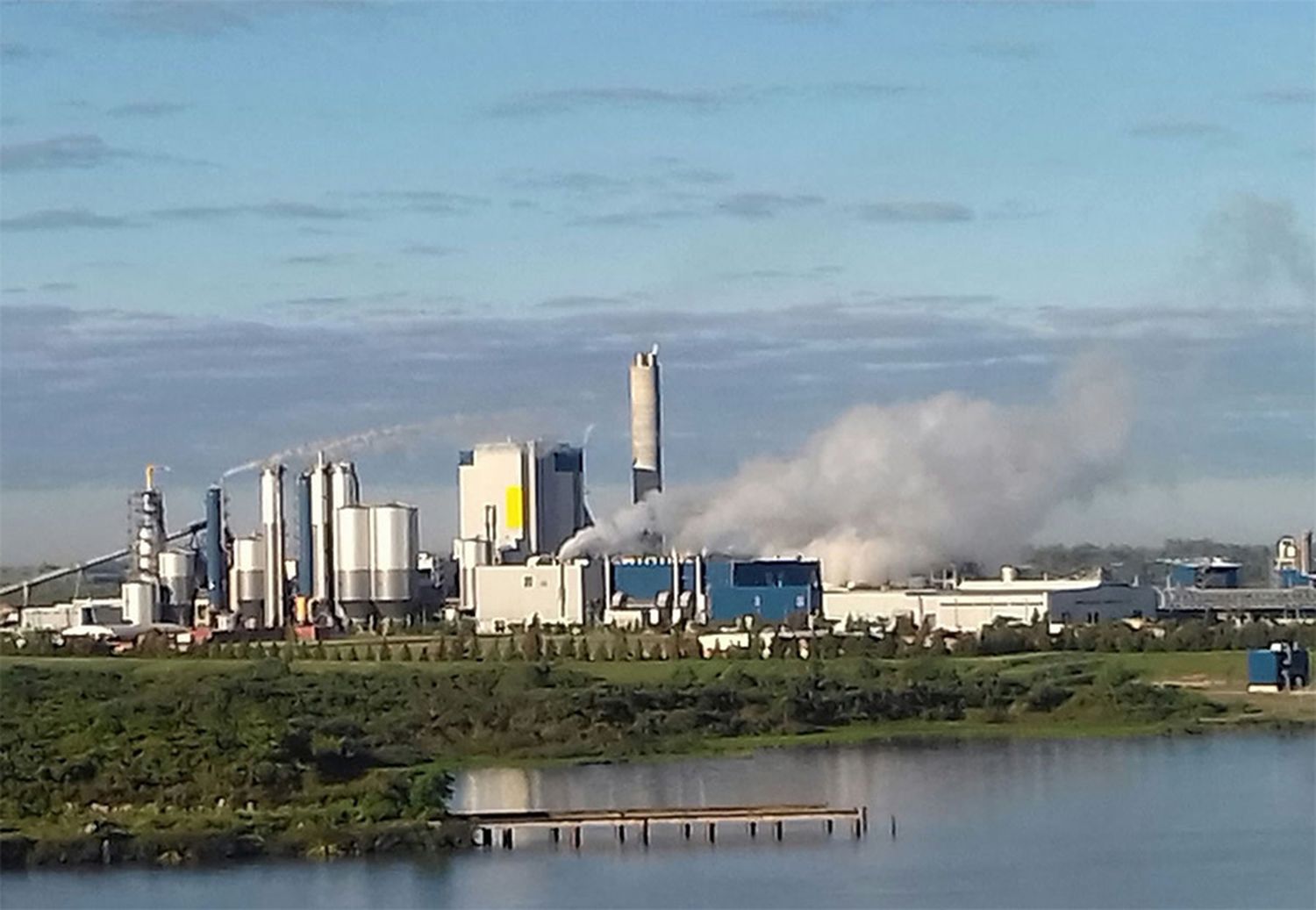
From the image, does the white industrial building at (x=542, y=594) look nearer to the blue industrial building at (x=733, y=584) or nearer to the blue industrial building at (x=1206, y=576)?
the blue industrial building at (x=733, y=584)

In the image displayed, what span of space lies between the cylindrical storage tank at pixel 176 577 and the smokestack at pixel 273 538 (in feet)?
2.66

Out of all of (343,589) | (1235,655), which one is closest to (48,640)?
(343,589)

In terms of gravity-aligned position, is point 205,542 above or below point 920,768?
above

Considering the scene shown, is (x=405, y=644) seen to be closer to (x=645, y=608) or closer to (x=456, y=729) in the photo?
(x=645, y=608)

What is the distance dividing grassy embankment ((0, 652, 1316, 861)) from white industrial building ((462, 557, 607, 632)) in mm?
2836

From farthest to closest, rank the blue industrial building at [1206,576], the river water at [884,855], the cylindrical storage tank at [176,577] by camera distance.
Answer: the blue industrial building at [1206,576], the cylindrical storage tank at [176,577], the river water at [884,855]

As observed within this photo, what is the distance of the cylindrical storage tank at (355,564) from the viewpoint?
2138 centimetres

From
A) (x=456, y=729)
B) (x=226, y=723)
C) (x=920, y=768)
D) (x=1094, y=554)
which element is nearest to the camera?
(x=226, y=723)

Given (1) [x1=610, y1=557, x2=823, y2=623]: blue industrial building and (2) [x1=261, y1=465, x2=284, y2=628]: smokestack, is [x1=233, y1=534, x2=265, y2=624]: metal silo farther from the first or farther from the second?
(1) [x1=610, y1=557, x2=823, y2=623]: blue industrial building

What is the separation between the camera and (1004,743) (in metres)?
14.5

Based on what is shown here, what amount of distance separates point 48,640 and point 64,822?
10.4m

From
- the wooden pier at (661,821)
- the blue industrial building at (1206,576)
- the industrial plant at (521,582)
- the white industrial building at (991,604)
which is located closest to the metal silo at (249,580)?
the industrial plant at (521,582)

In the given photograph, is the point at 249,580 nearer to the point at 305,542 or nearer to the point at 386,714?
the point at 305,542

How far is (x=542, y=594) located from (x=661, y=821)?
10.4 metres
